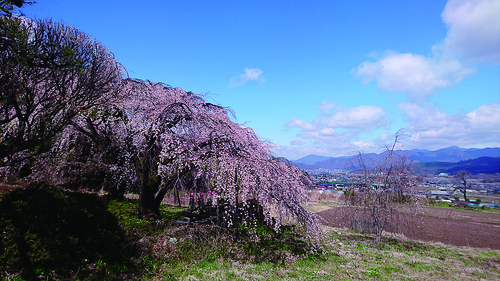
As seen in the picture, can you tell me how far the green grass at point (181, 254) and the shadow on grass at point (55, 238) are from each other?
15mm

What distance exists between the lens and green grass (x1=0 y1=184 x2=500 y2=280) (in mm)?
4723

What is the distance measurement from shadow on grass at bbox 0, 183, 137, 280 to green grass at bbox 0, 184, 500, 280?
0.02m

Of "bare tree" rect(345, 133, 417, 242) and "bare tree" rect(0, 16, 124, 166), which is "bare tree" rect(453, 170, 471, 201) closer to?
"bare tree" rect(345, 133, 417, 242)

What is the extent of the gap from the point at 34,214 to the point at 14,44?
4.78 m

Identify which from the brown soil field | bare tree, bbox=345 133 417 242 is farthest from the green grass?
the brown soil field

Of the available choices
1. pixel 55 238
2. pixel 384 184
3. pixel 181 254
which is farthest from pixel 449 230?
pixel 55 238

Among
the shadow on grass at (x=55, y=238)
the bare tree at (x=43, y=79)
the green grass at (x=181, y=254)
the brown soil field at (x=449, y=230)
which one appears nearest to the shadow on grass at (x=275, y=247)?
the green grass at (x=181, y=254)

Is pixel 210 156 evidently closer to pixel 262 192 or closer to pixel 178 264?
pixel 262 192

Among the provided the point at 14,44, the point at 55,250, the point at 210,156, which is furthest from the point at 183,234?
the point at 14,44

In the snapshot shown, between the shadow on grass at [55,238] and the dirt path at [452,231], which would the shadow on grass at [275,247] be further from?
the shadow on grass at [55,238]

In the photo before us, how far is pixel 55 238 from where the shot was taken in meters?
4.88

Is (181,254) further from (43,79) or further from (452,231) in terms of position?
(452,231)

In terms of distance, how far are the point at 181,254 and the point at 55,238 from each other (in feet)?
9.58

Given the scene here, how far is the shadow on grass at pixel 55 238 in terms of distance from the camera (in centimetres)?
442
